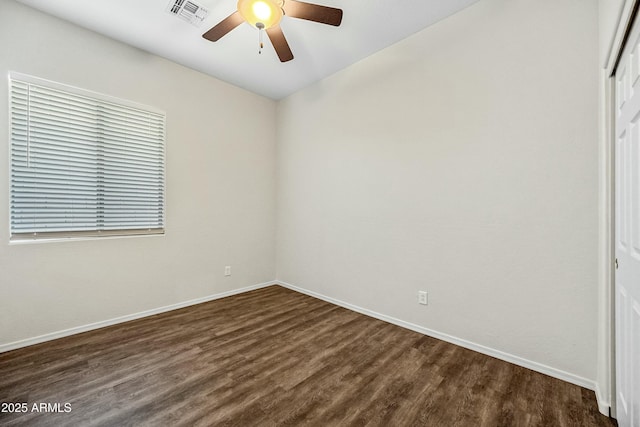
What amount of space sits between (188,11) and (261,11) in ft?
2.95

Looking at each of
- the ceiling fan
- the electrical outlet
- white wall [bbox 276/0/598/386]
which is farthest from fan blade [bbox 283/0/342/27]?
the electrical outlet

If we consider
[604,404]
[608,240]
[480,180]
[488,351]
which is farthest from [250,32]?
[604,404]

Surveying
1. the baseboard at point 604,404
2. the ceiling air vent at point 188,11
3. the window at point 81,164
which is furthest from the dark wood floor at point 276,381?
the ceiling air vent at point 188,11

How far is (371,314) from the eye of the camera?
2.92 meters

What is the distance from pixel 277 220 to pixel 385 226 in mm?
1914

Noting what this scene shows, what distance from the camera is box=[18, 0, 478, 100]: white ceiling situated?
2.21 metres

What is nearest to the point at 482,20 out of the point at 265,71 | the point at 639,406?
the point at 265,71

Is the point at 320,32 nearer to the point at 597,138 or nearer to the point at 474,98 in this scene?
the point at 474,98

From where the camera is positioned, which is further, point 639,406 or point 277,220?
point 277,220

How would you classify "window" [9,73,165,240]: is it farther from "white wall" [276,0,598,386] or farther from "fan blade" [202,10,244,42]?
"white wall" [276,0,598,386]

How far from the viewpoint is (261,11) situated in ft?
5.97

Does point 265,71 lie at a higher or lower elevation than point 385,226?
higher

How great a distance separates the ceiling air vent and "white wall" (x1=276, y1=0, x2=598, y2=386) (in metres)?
1.59

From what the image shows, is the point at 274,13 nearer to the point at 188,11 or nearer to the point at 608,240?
the point at 188,11
